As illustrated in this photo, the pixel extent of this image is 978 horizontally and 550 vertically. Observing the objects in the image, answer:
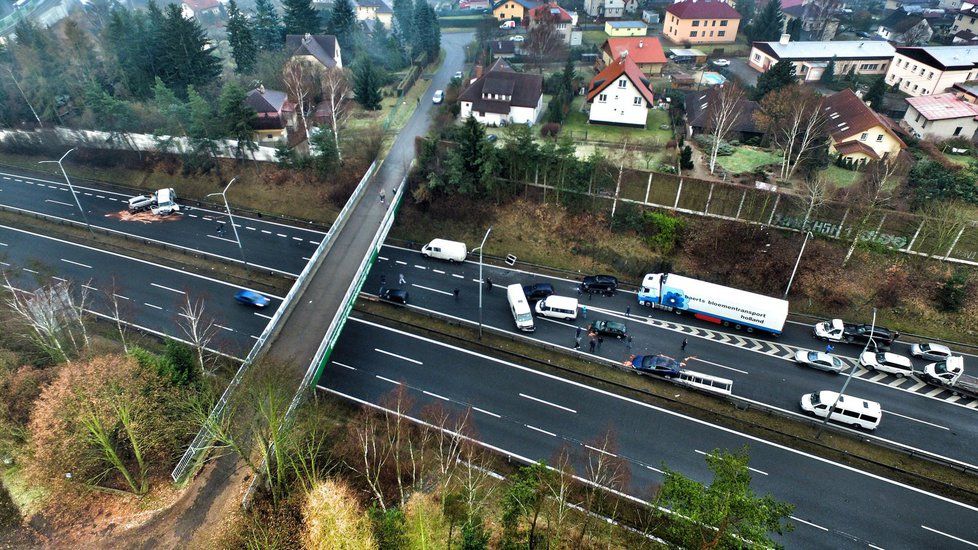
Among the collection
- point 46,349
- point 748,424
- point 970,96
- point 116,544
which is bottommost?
point 116,544

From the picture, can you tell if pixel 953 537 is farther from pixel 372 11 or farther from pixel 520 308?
pixel 372 11

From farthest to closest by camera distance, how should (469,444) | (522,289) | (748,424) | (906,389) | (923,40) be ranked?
1. (923,40)
2. (522,289)
3. (906,389)
4. (748,424)
5. (469,444)

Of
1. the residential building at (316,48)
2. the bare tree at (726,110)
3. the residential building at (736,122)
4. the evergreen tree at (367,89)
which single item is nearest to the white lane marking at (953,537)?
the bare tree at (726,110)

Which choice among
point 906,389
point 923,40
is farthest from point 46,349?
point 923,40

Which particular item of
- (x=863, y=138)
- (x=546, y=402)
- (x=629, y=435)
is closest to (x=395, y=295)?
(x=546, y=402)

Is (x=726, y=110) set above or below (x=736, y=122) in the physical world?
above

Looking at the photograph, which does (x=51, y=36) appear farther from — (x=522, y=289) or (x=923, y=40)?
(x=923, y=40)
